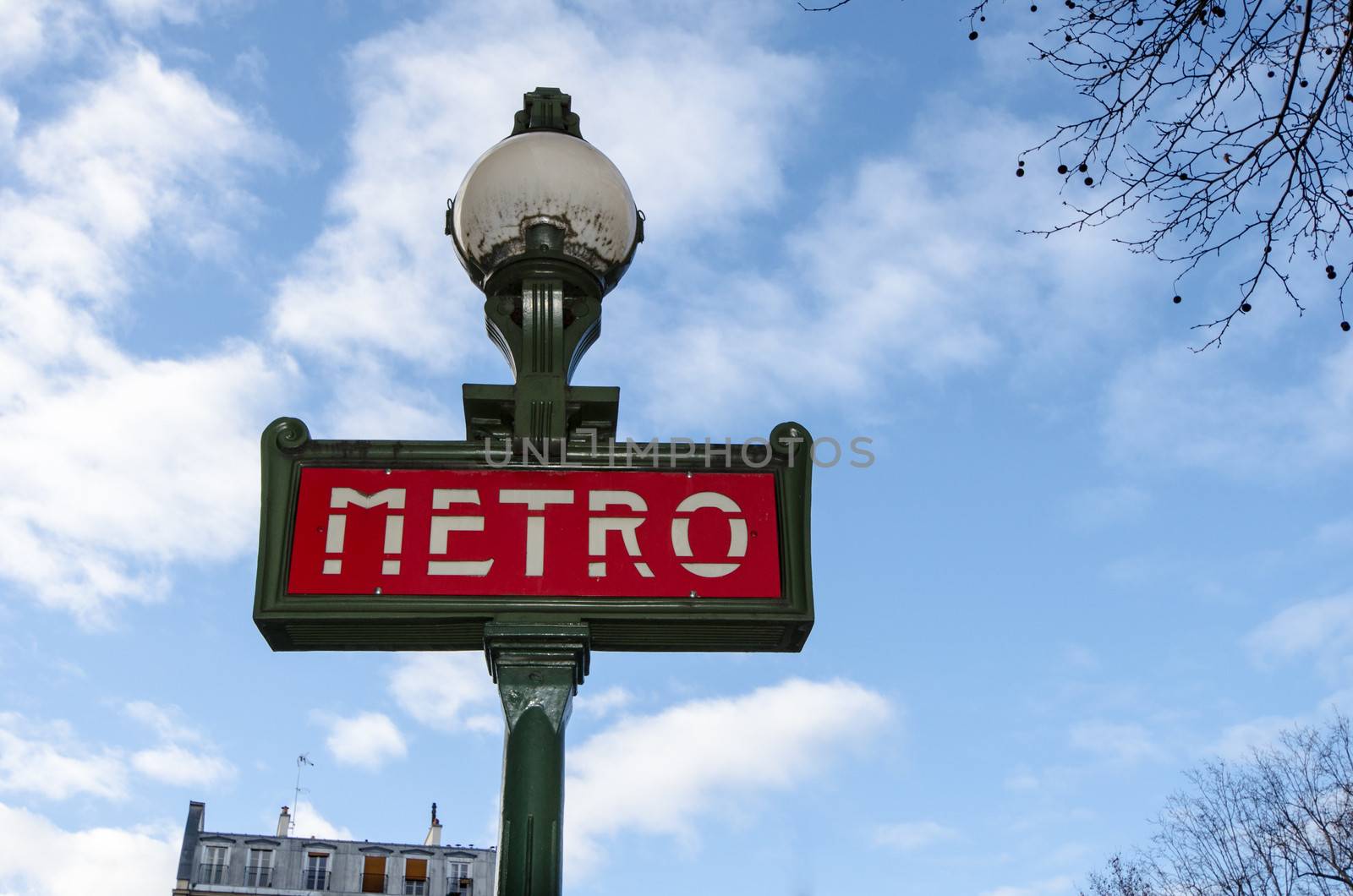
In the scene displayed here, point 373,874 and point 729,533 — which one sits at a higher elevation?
point 373,874

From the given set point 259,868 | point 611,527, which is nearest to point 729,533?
point 611,527

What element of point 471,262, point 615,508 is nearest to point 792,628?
point 615,508

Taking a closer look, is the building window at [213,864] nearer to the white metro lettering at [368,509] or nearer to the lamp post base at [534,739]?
the white metro lettering at [368,509]

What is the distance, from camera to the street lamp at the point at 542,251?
556 cm

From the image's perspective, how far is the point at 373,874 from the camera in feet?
175

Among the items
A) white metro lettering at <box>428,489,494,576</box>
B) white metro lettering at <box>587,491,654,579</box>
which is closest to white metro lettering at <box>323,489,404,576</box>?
white metro lettering at <box>428,489,494,576</box>

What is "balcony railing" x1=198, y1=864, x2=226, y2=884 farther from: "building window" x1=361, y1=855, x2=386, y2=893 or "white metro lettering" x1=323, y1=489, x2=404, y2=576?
"white metro lettering" x1=323, y1=489, x2=404, y2=576

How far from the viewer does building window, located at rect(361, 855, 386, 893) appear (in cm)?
5306

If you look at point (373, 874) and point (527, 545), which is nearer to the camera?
point (527, 545)

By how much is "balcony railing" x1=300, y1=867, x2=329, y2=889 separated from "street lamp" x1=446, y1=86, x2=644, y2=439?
50.4 m

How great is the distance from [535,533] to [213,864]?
2005 inches

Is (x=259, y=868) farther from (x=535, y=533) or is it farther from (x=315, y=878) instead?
(x=535, y=533)

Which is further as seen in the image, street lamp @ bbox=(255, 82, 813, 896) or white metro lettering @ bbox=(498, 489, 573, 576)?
white metro lettering @ bbox=(498, 489, 573, 576)

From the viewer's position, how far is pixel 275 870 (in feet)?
172
